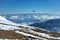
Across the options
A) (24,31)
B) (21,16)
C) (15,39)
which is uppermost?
(21,16)

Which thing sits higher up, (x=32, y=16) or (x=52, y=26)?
(x=32, y=16)

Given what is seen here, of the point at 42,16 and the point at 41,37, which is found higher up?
the point at 42,16

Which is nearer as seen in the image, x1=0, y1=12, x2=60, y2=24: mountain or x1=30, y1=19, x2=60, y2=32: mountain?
x1=30, y1=19, x2=60, y2=32: mountain

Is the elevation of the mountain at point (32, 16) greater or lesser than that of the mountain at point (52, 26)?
greater

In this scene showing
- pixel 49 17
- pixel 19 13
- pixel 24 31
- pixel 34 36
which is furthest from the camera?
pixel 49 17

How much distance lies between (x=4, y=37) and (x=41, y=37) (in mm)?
3501

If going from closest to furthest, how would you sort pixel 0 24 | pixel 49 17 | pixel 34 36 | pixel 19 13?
1. pixel 34 36
2. pixel 0 24
3. pixel 19 13
4. pixel 49 17

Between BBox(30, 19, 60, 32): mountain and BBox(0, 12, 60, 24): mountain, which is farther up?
BBox(0, 12, 60, 24): mountain

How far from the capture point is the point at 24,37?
70.1 ft

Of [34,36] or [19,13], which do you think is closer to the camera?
[34,36]

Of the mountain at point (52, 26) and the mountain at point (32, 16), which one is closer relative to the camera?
the mountain at point (52, 26)

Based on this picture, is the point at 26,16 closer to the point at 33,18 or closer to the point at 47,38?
the point at 33,18

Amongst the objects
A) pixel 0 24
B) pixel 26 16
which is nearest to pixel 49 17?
pixel 26 16

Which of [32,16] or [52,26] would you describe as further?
[32,16]
